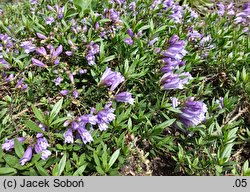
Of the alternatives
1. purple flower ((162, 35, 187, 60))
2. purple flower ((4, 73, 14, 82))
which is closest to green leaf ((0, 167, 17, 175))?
purple flower ((4, 73, 14, 82))

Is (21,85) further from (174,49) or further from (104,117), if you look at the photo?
(174,49)

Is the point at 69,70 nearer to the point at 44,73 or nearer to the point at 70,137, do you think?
the point at 44,73

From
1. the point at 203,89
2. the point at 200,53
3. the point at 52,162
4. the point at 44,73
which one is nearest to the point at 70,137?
the point at 52,162

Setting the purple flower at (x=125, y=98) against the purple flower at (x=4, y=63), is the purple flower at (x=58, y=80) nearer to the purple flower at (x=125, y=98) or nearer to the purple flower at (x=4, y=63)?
the purple flower at (x=4, y=63)

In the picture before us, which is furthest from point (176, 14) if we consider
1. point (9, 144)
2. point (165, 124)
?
point (9, 144)

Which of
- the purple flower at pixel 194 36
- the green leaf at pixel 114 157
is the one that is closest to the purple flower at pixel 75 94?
the green leaf at pixel 114 157
